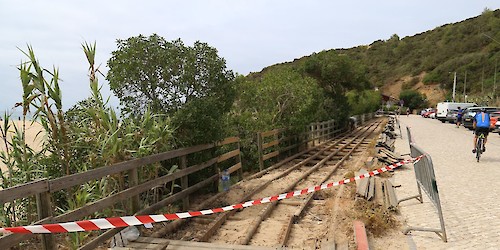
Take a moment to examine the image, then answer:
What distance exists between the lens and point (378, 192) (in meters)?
7.31

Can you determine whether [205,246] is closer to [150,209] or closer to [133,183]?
[150,209]

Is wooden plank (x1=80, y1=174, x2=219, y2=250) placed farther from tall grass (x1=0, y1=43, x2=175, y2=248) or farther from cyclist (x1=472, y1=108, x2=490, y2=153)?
cyclist (x1=472, y1=108, x2=490, y2=153)

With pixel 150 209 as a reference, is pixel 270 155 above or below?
below

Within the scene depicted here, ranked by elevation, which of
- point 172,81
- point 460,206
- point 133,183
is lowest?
point 460,206

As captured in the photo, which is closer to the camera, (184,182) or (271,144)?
(184,182)

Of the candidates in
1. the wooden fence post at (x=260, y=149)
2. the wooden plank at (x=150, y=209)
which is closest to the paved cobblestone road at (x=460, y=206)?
the wooden plank at (x=150, y=209)

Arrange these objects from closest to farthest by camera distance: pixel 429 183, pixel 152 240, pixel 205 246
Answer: pixel 205 246 → pixel 152 240 → pixel 429 183

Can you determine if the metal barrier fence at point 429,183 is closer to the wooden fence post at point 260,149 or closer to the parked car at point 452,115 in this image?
the wooden fence post at point 260,149

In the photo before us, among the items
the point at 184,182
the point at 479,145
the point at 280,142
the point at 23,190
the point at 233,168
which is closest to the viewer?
the point at 23,190

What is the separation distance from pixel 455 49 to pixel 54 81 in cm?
11390

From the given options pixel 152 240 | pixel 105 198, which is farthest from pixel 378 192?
pixel 105 198

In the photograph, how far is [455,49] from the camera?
9994 centimetres

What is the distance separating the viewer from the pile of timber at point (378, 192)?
6.56 meters

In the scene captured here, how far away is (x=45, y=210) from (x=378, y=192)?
594 cm
